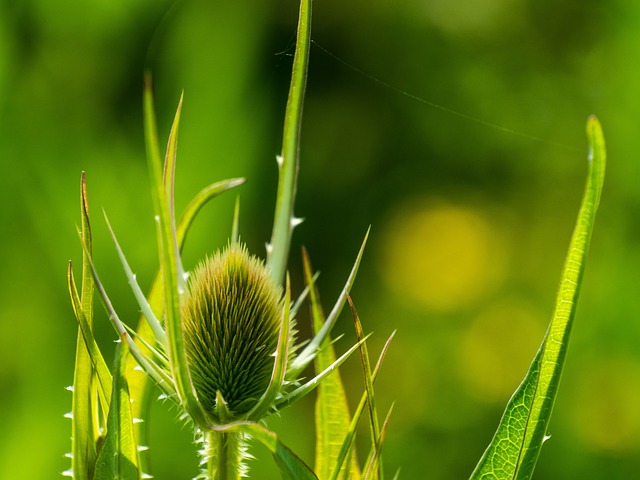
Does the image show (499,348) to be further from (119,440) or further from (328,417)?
(119,440)

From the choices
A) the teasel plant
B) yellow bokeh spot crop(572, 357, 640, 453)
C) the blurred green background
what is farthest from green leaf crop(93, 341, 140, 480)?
yellow bokeh spot crop(572, 357, 640, 453)

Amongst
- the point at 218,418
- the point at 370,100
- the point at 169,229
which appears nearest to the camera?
the point at 169,229

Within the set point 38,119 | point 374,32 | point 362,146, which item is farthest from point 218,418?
point 374,32

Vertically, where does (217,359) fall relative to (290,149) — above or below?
below

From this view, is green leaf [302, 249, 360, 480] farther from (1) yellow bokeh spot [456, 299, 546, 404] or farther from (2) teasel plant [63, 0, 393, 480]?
(1) yellow bokeh spot [456, 299, 546, 404]

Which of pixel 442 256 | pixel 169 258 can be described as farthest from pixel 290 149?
pixel 442 256

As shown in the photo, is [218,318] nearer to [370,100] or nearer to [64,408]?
[64,408]

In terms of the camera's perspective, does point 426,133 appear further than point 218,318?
Yes
